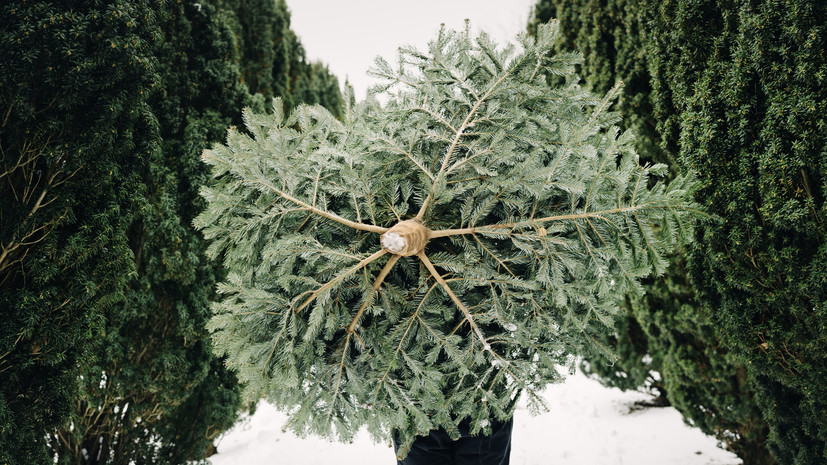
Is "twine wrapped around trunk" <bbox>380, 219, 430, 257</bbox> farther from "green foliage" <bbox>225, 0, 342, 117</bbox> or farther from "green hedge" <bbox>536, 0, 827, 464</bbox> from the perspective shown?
"green foliage" <bbox>225, 0, 342, 117</bbox>

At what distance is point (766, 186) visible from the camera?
2076 mm

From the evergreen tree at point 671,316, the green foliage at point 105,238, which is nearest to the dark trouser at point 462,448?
the evergreen tree at point 671,316

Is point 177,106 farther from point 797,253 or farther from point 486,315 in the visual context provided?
point 797,253

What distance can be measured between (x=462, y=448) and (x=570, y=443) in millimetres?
2160

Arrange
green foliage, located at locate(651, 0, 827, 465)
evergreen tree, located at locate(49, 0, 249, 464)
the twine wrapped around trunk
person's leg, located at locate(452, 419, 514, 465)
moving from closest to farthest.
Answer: the twine wrapped around trunk, green foliage, located at locate(651, 0, 827, 465), person's leg, located at locate(452, 419, 514, 465), evergreen tree, located at locate(49, 0, 249, 464)

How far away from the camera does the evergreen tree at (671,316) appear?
2.90 meters

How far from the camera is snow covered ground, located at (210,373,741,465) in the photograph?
132 inches

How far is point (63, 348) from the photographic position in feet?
7.45

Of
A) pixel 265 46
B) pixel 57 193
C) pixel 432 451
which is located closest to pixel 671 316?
→ pixel 432 451

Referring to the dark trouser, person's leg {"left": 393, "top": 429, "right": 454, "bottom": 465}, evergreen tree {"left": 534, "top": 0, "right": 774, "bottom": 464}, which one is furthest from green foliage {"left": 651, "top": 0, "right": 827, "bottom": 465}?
person's leg {"left": 393, "top": 429, "right": 454, "bottom": 465}

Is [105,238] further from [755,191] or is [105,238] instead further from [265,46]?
[755,191]

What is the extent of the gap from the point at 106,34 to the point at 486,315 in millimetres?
2554

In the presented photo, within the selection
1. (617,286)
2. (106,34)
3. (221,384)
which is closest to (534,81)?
(617,286)

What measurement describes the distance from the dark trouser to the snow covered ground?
1.17m
